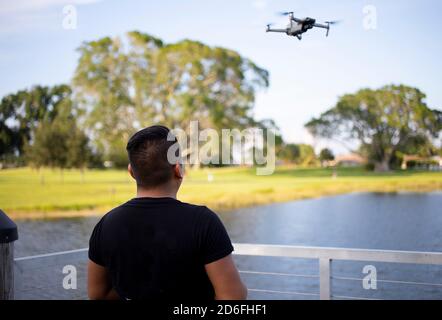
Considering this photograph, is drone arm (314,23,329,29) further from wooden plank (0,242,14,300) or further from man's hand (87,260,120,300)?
man's hand (87,260,120,300)

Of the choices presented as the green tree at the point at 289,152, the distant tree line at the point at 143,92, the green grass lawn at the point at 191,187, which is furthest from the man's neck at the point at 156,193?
the distant tree line at the point at 143,92

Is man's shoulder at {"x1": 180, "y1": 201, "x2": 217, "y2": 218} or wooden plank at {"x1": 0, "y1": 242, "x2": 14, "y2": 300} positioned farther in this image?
wooden plank at {"x1": 0, "y1": 242, "x2": 14, "y2": 300}

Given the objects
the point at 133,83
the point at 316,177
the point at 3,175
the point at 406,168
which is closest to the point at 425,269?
the point at 406,168

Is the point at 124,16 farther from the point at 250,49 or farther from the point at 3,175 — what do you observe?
the point at 3,175

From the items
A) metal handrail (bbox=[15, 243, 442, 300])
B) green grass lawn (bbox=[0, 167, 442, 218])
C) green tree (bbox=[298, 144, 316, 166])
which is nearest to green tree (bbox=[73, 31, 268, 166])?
green grass lawn (bbox=[0, 167, 442, 218])

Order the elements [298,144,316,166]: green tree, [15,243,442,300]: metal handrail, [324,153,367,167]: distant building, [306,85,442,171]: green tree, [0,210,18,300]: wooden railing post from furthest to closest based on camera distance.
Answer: [298,144,316,166]: green tree < [324,153,367,167]: distant building < [306,85,442,171]: green tree < [15,243,442,300]: metal handrail < [0,210,18,300]: wooden railing post

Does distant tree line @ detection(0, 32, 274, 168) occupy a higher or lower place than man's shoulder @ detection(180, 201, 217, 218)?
higher
